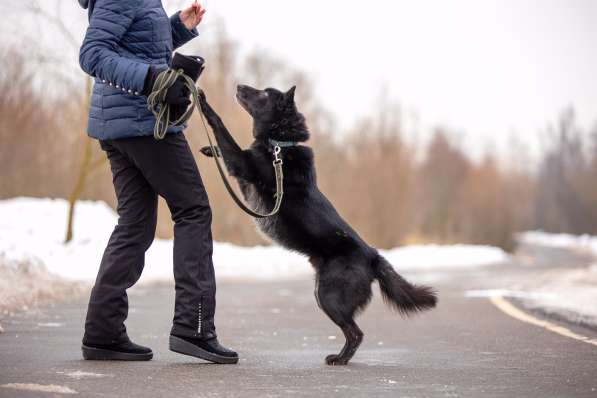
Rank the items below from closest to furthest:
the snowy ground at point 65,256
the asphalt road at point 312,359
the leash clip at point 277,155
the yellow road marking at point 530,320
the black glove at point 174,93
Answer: the asphalt road at point 312,359
the black glove at point 174,93
the leash clip at point 277,155
the yellow road marking at point 530,320
the snowy ground at point 65,256

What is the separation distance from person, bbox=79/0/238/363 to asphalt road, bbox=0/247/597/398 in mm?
193

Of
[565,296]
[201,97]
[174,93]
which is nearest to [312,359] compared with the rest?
[201,97]

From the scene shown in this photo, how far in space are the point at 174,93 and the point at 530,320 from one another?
14.5 ft

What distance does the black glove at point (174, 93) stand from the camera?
486cm

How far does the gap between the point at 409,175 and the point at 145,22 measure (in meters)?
24.0

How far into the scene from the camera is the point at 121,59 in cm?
488

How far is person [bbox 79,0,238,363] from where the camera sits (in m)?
4.94

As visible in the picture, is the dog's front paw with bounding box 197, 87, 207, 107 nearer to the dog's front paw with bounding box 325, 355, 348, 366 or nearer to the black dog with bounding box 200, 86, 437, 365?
the black dog with bounding box 200, 86, 437, 365

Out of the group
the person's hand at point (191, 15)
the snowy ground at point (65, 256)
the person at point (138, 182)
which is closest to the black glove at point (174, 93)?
the person at point (138, 182)

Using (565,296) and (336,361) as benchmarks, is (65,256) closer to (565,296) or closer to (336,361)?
(565,296)

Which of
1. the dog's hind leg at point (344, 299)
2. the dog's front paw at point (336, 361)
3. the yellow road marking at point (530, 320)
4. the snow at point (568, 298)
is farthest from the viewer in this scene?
the snow at point (568, 298)

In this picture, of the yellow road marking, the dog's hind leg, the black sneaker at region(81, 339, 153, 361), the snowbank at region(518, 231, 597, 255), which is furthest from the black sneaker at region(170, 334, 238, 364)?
the snowbank at region(518, 231, 597, 255)

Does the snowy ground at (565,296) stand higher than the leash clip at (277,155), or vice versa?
the leash clip at (277,155)

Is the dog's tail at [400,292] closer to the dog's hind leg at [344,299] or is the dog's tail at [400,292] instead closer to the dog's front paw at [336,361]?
the dog's hind leg at [344,299]
